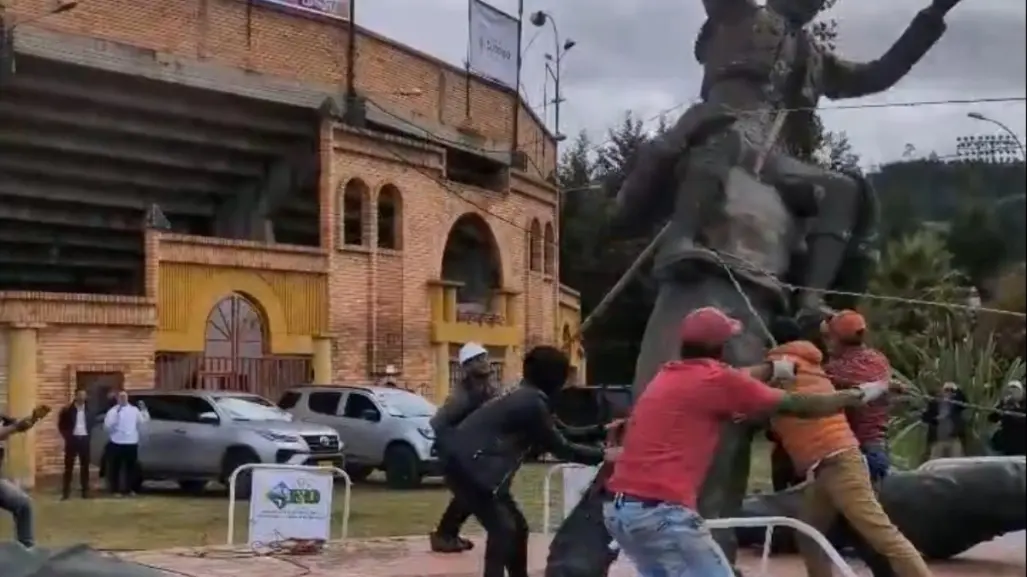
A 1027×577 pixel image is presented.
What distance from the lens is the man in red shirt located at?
490cm

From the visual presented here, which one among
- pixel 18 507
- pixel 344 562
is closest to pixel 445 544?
pixel 344 562

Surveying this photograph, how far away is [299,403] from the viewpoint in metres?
12.7

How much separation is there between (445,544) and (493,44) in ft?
9.31

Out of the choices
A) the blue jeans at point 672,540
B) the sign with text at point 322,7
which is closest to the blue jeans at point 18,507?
the sign with text at point 322,7

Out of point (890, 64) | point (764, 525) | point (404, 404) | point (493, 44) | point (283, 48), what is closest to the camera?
point (890, 64)

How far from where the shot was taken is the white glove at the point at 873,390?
5.27 m

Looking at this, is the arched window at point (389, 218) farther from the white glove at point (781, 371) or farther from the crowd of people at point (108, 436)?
the white glove at point (781, 371)

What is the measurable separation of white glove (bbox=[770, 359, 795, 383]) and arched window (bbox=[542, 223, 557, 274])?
3.28 m

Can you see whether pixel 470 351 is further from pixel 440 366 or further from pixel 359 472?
pixel 359 472

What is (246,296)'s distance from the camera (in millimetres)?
12641

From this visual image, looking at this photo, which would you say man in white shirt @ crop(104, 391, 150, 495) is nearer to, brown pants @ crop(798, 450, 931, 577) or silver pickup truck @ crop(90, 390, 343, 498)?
silver pickup truck @ crop(90, 390, 343, 498)

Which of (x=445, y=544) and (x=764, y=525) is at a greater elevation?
(x=764, y=525)

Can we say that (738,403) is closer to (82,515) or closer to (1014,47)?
(1014,47)

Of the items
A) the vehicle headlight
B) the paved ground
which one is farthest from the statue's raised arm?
the vehicle headlight
